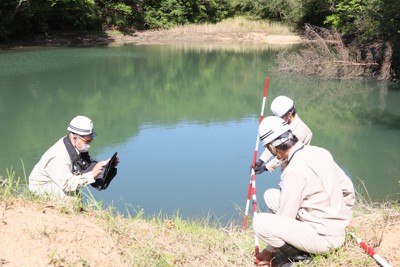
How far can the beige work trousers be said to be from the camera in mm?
2494

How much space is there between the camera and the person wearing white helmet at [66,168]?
134 inches

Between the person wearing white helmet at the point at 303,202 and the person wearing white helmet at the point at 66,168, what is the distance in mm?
1468

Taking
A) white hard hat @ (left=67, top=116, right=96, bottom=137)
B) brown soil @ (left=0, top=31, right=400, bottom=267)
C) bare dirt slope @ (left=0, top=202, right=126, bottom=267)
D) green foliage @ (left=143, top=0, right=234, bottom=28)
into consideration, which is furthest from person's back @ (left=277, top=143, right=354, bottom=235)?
green foliage @ (left=143, top=0, right=234, bottom=28)

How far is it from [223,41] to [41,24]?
992 centimetres

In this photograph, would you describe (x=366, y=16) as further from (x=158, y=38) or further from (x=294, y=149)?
(x=294, y=149)

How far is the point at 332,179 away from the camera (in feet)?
8.00

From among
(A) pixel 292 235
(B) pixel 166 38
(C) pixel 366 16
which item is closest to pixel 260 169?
(A) pixel 292 235

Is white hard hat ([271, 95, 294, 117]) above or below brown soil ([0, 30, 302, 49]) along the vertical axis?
above

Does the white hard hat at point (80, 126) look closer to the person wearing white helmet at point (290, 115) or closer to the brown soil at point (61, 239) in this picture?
the brown soil at point (61, 239)

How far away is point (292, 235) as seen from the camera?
2512 mm

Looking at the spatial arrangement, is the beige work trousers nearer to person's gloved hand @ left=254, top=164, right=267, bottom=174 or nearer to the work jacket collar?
the work jacket collar

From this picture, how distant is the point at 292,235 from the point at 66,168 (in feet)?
5.84

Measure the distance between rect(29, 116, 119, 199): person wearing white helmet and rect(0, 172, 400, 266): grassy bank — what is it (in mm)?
272

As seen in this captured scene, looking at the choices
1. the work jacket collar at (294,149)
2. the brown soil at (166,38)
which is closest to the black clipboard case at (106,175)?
the work jacket collar at (294,149)
